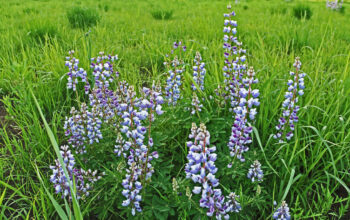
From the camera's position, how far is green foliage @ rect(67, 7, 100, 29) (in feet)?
17.7

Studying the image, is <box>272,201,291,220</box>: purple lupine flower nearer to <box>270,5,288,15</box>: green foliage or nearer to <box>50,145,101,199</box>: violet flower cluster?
<box>50,145,101,199</box>: violet flower cluster

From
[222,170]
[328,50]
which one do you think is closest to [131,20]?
[328,50]

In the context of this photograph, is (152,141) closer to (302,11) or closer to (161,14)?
(161,14)

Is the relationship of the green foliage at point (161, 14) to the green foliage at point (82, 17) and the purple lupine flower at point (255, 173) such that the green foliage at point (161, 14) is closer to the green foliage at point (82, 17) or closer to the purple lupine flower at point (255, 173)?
the green foliage at point (82, 17)

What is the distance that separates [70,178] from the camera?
198 cm

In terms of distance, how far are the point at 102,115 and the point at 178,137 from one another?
0.62m

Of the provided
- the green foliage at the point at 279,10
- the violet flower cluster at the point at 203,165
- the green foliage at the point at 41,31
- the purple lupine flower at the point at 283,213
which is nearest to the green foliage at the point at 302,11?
the green foliage at the point at 279,10

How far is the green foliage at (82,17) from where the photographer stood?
213 inches

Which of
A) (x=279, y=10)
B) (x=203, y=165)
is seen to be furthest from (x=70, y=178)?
(x=279, y=10)

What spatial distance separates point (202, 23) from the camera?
525 centimetres

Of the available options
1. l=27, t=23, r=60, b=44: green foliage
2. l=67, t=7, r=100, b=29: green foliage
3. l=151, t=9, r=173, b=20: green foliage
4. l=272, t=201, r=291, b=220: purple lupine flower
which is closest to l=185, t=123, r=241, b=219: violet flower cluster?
l=272, t=201, r=291, b=220: purple lupine flower

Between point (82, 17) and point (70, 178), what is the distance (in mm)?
4075

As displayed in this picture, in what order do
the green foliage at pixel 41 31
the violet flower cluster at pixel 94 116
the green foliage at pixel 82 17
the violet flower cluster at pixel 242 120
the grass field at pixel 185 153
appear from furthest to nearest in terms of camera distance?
the green foliage at pixel 82 17
the green foliage at pixel 41 31
the violet flower cluster at pixel 94 116
the grass field at pixel 185 153
the violet flower cluster at pixel 242 120

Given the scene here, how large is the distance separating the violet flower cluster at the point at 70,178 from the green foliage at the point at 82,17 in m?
3.81
